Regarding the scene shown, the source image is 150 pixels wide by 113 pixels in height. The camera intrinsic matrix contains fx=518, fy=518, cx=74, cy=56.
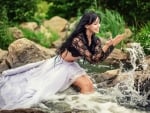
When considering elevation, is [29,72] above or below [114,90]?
above

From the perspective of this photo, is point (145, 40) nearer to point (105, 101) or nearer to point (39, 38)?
point (39, 38)

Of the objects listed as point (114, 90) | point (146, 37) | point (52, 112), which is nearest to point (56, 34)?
point (146, 37)

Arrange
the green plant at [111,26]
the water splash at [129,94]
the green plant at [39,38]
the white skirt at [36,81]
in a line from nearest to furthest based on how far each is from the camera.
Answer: the white skirt at [36,81] → the water splash at [129,94] → the green plant at [111,26] → the green plant at [39,38]

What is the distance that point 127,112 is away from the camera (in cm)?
813

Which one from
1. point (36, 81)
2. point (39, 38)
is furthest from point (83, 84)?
point (39, 38)

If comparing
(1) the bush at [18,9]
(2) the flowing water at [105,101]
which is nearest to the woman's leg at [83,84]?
(2) the flowing water at [105,101]

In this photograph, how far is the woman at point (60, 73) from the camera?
8.16 metres

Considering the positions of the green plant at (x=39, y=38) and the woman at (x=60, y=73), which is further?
the green plant at (x=39, y=38)

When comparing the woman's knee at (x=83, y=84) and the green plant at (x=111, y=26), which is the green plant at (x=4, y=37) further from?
the woman's knee at (x=83, y=84)

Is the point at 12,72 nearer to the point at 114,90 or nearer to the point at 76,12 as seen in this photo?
the point at 114,90

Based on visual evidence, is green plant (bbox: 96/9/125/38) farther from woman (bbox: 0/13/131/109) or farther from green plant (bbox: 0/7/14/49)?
woman (bbox: 0/13/131/109)

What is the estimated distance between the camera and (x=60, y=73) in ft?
27.6

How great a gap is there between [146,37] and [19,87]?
4.92 metres

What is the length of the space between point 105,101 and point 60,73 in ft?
3.05
